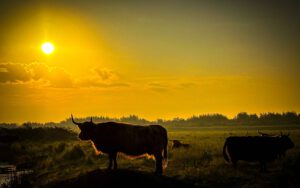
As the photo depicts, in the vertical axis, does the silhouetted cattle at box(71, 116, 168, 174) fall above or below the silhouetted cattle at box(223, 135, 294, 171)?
above

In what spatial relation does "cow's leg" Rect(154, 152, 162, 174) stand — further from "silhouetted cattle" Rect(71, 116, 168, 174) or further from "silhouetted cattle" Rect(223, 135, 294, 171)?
"silhouetted cattle" Rect(223, 135, 294, 171)

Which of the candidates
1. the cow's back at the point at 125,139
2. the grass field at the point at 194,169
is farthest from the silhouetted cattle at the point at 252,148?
the cow's back at the point at 125,139

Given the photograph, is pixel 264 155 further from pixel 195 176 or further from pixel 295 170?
pixel 195 176

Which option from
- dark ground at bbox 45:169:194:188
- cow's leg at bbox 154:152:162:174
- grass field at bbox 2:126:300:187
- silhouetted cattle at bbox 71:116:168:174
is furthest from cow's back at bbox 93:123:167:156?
dark ground at bbox 45:169:194:188

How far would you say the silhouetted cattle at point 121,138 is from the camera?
18969 millimetres

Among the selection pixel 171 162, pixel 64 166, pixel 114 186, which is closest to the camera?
pixel 114 186

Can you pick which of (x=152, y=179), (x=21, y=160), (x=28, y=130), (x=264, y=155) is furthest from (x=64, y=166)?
(x=28, y=130)

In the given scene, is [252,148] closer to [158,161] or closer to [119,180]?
[158,161]

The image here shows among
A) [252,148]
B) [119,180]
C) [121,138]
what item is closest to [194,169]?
[252,148]

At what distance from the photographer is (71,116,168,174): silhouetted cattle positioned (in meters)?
19.0

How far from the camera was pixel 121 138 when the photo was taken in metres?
19.0

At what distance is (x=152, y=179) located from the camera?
1423 cm

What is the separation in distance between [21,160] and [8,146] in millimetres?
9038

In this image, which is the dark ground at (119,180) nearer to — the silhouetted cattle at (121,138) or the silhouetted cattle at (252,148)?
the silhouetted cattle at (121,138)
